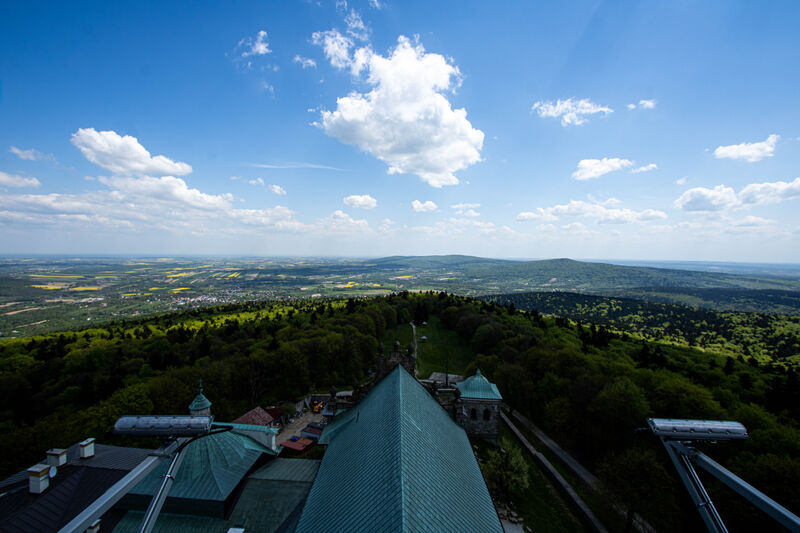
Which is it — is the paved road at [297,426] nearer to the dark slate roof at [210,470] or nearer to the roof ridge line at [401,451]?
the dark slate roof at [210,470]

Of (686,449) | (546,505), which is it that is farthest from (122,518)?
(546,505)

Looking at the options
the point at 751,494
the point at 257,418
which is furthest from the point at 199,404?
the point at 751,494

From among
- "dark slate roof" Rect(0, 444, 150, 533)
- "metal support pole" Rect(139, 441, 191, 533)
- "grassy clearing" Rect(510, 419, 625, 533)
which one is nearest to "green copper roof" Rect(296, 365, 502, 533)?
"metal support pole" Rect(139, 441, 191, 533)

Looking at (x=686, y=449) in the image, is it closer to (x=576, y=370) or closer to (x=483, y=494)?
(x=483, y=494)

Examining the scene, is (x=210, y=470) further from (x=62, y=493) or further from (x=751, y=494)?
(x=751, y=494)

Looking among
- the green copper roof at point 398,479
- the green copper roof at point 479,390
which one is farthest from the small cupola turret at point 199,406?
the green copper roof at point 479,390

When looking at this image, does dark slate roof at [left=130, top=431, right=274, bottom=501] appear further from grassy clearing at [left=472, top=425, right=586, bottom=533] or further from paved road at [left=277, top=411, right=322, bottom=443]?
grassy clearing at [left=472, top=425, right=586, bottom=533]
